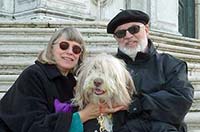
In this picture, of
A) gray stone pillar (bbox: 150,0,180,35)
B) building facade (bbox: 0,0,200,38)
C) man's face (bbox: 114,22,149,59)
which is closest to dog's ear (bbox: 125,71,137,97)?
man's face (bbox: 114,22,149,59)

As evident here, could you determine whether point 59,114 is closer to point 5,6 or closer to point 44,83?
point 44,83

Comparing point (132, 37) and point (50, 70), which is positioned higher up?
point (132, 37)

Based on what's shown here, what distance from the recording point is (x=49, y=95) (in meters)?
3.23

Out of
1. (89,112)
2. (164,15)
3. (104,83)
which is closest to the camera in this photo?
(104,83)

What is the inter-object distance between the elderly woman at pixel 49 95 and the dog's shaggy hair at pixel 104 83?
0.09 metres

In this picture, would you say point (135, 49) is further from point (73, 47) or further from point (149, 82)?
point (73, 47)

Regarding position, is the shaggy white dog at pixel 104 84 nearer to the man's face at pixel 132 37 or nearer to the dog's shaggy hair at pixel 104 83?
the dog's shaggy hair at pixel 104 83

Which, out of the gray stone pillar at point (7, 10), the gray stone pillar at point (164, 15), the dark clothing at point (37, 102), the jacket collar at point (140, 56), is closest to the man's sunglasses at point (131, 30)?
the jacket collar at point (140, 56)

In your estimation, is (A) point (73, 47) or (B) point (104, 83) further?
(A) point (73, 47)

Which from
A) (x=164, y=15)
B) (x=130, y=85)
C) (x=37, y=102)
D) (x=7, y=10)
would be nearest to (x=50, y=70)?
(x=37, y=102)

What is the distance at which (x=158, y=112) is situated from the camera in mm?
3121

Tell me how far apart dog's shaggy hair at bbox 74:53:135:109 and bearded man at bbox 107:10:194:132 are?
0.12 metres

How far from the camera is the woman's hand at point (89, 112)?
309 cm

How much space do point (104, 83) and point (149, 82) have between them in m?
0.43
